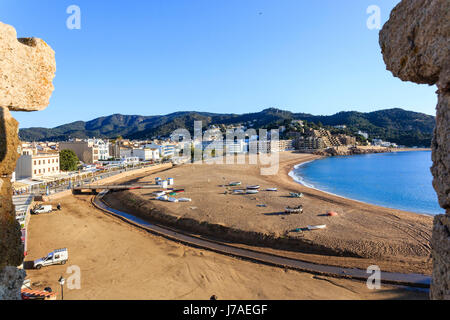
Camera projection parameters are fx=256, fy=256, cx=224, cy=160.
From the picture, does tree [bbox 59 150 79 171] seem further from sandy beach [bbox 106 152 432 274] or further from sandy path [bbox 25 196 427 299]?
sandy path [bbox 25 196 427 299]

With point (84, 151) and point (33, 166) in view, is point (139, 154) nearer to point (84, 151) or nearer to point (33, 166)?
point (84, 151)

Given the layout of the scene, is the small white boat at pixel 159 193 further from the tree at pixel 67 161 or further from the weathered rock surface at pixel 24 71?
the weathered rock surface at pixel 24 71

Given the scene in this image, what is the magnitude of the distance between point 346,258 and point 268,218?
555 centimetres

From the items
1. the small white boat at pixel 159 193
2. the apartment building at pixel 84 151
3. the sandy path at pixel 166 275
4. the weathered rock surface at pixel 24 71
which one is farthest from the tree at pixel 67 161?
the weathered rock surface at pixel 24 71

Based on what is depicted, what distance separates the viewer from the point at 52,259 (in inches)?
436

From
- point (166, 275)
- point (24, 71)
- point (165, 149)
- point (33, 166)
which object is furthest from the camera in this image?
point (165, 149)

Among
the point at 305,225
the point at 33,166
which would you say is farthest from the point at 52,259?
the point at 33,166

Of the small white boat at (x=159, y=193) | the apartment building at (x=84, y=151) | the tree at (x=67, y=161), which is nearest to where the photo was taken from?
the small white boat at (x=159, y=193)

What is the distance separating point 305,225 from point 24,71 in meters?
15.4

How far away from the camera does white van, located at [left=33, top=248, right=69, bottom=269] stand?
35.4 feet

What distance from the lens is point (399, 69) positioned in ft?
7.23

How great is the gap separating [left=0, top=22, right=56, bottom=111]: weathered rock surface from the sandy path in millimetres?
8335

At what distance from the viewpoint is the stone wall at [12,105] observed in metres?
2.01
